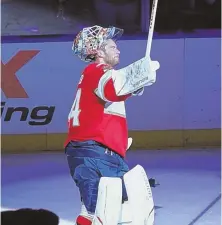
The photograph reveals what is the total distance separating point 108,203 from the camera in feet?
8.68

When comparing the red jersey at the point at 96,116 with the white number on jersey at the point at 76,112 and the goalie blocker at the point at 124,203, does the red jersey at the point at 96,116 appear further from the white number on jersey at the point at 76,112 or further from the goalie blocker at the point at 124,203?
the goalie blocker at the point at 124,203

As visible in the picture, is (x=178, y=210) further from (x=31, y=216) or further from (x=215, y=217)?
(x=31, y=216)

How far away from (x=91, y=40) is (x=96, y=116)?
0.33m

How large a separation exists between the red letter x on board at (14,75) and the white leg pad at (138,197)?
371cm

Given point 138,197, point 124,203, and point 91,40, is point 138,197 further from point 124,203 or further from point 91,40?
point 91,40

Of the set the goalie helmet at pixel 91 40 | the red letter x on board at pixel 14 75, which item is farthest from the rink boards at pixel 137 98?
the goalie helmet at pixel 91 40

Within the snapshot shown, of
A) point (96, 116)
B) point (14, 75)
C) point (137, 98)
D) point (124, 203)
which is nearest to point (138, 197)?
point (124, 203)

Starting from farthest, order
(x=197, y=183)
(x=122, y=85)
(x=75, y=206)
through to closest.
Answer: (x=197, y=183) → (x=75, y=206) → (x=122, y=85)

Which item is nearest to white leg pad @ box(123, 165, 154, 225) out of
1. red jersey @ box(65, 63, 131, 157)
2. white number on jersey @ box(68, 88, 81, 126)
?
red jersey @ box(65, 63, 131, 157)

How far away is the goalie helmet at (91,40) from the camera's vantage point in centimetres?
286

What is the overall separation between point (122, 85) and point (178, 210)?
6.13 ft

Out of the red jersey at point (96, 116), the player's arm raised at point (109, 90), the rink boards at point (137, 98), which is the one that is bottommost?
the rink boards at point (137, 98)

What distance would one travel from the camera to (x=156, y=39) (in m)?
6.38

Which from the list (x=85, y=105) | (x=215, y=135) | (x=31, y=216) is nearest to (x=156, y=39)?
(x=215, y=135)
